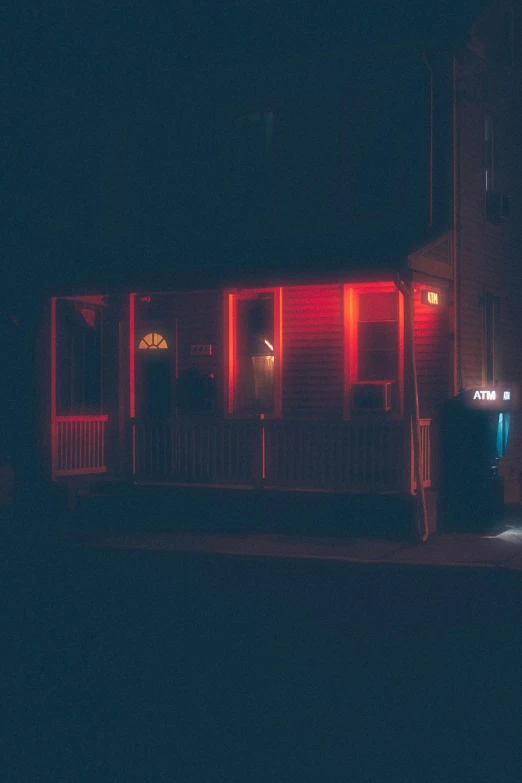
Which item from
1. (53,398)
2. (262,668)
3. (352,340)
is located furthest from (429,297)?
(262,668)

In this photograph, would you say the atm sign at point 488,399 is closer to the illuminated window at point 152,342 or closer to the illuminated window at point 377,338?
the illuminated window at point 377,338

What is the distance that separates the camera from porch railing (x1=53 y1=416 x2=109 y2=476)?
18.7m

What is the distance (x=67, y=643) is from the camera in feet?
28.3

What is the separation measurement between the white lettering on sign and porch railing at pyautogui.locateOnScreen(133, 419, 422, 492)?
86 centimetres

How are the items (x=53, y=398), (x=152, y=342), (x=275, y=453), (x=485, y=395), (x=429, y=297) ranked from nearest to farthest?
(x=429, y=297), (x=485, y=395), (x=275, y=453), (x=53, y=398), (x=152, y=342)

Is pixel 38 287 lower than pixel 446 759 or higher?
higher

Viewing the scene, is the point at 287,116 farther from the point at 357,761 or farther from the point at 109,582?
the point at 357,761

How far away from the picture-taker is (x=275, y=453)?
56.2ft

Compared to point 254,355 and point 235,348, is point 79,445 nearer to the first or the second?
point 235,348

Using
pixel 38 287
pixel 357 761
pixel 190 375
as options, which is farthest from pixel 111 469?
pixel 357 761

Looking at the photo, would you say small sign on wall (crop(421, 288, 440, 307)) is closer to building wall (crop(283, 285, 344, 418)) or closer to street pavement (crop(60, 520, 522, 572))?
building wall (crop(283, 285, 344, 418))

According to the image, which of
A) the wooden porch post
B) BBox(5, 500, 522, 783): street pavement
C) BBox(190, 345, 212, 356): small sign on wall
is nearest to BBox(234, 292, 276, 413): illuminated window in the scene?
BBox(190, 345, 212, 356): small sign on wall

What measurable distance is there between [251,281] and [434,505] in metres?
4.41

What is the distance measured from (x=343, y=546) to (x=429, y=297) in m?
4.03
